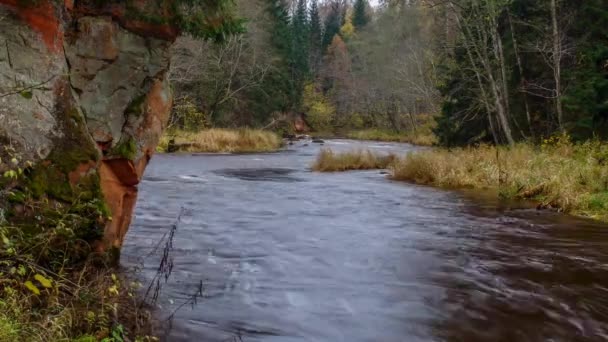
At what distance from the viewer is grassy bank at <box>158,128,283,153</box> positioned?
29.2 meters

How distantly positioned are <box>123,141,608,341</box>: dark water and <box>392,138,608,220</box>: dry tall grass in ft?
2.88

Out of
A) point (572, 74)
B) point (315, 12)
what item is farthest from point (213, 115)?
point (315, 12)

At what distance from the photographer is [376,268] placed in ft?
22.9

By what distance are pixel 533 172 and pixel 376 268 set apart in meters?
8.07

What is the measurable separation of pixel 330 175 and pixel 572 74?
8.56m

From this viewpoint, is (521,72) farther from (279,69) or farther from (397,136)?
(397,136)

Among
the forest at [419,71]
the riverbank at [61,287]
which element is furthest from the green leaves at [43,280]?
the forest at [419,71]

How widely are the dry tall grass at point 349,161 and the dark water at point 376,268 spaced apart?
285 inches

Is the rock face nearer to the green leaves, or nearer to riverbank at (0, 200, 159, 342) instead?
riverbank at (0, 200, 159, 342)

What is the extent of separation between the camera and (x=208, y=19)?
6.22m

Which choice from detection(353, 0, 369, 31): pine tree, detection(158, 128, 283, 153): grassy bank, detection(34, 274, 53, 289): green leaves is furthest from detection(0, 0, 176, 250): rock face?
detection(353, 0, 369, 31): pine tree

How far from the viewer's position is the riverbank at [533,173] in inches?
444

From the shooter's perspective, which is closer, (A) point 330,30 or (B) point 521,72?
(B) point 521,72

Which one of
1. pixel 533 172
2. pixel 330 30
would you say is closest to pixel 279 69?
pixel 533 172
